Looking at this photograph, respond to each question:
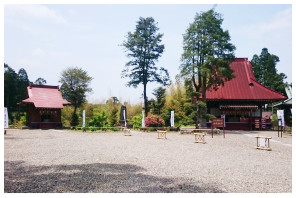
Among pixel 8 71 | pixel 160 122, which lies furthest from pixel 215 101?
pixel 8 71

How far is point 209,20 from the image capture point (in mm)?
19625

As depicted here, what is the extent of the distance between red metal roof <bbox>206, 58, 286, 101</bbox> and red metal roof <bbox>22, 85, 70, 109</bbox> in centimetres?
1597

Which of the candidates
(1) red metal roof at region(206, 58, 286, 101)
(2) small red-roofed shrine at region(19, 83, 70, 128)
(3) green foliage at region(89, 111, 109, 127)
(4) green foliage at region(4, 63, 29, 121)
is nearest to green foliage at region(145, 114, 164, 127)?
(3) green foliage at region(89, 111, 109, 127)

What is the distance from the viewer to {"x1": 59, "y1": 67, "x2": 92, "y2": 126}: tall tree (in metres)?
28.5

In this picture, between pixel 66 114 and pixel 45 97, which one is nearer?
pixel 45 97

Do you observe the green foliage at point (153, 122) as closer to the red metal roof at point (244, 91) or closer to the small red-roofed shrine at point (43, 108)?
the red metal roof at point (244, 91)

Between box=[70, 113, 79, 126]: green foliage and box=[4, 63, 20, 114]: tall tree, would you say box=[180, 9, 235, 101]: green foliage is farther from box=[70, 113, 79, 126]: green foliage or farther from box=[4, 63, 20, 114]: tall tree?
box=[4, 63, 20, 114]: tall tree

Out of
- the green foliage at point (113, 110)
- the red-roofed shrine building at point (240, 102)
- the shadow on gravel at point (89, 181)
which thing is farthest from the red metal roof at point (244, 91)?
the shadow on gravel at point (89, 181)

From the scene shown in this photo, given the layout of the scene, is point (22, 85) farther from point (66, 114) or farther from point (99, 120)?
point (99, 120)

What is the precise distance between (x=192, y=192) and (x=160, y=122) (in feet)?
55.7

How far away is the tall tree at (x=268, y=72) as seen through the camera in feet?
129

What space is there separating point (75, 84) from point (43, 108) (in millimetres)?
5116

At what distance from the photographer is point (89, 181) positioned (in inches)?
214

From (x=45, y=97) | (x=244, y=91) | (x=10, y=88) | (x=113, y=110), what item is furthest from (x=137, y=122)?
(x=10, y=88)
